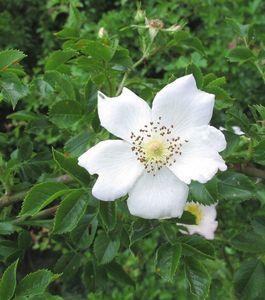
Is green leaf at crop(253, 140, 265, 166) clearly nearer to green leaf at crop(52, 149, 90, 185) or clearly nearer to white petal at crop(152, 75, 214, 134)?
white petal at crop(152, 75, 214, 134)

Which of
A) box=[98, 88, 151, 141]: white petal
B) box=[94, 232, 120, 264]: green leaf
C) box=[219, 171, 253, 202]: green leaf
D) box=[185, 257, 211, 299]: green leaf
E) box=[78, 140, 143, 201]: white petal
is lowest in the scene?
box=[185, 257, 211, 299]: green leaf

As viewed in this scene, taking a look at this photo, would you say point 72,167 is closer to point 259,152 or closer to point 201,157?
point 201,157

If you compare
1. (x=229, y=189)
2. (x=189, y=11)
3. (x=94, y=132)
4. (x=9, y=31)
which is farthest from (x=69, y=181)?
(x=9, y=31)

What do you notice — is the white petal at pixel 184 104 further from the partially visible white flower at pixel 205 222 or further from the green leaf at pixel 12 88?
the partially visible white flower at pixel 205 222

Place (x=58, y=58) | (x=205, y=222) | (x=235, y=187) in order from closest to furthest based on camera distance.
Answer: (x=235, y=187), (x=58, y=58), (x=205, y=222)

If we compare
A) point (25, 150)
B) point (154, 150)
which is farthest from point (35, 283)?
point (25, 150)

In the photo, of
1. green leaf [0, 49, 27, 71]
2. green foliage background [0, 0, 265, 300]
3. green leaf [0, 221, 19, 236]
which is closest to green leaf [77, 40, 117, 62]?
green foliage background [0, 0, 265, 300]
